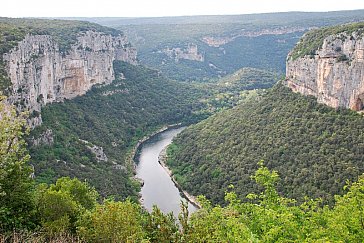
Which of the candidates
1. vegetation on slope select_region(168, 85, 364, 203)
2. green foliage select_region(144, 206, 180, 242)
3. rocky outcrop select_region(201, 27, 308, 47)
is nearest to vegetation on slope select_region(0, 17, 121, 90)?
vegetation on slope select_region(168, 85, 364, 203)

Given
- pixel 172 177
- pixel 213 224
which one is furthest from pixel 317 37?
pixel 213 224

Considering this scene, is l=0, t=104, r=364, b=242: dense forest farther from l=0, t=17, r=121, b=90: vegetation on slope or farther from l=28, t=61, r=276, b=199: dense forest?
l=0, t=17, r=121, b=90: vegetation on slope

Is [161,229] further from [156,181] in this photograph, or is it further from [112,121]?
[112,121]

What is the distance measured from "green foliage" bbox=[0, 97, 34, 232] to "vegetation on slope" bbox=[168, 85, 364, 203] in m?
20.8

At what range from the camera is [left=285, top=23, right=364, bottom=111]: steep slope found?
36062 mm

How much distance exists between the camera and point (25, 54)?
42.2m

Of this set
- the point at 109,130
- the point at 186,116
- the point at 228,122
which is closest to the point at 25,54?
the point at 109,130

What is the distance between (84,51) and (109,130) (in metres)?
12.8

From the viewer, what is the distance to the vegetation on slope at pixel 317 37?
37.2 m

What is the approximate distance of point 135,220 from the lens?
50.8 feet

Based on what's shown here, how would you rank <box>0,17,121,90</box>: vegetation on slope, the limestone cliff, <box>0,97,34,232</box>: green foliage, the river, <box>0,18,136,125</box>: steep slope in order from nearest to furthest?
<box>0,97,34,232</box>: green foliage, <box>0,17,121,90</box>: vegetation on slope, <box>0,18,136,125</box>: steep slope, the limestone cliff, the river

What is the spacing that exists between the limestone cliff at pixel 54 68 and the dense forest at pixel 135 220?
2212cm

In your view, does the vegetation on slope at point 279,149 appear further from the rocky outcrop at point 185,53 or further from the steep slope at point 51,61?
the rocky outcrop at point 185,53

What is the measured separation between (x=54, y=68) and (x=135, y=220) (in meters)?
41.0
